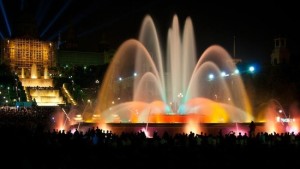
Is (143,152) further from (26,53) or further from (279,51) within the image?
(26,53)

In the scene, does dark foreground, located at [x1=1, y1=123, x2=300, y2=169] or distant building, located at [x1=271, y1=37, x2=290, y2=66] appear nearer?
dark foreground, located at [x1=1, y1=123, x2=300, y2=169]

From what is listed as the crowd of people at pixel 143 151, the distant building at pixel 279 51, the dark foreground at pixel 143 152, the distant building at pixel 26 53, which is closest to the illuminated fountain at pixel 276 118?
the crowd of people at pixel 143 151

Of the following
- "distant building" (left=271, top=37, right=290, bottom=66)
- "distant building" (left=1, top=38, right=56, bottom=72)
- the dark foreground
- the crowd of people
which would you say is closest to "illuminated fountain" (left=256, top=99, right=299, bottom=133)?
the crowd of people

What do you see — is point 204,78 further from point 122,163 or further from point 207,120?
point 122,163

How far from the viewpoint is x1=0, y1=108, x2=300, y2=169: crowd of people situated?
14.0 m

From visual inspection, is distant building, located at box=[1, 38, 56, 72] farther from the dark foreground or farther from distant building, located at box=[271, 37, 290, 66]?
the dark foreground

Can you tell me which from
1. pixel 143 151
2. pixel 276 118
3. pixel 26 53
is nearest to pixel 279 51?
pixel 276 118

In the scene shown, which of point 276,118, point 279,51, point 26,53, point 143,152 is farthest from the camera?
point 26,53

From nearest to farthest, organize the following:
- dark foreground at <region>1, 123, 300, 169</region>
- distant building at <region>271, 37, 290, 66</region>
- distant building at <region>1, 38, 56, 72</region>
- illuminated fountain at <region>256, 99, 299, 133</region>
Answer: dark foreground at <region>1, 123, 300, 169</region>
illuminated fountain at <region>256, 99, 299, 133</region>
distant building at <region>271, 37, 290, 66</region>
distant building at <region>1, 38, 56, 72</region>

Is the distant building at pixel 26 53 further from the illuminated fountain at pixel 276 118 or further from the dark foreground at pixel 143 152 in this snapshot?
the dark foreground at pixel 143 152

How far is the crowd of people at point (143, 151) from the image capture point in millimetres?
13992

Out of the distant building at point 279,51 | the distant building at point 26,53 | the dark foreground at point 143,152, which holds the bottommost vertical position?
the dark foreground at point 143,152

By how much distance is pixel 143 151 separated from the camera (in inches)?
583

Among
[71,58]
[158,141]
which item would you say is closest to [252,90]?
[158,141]
